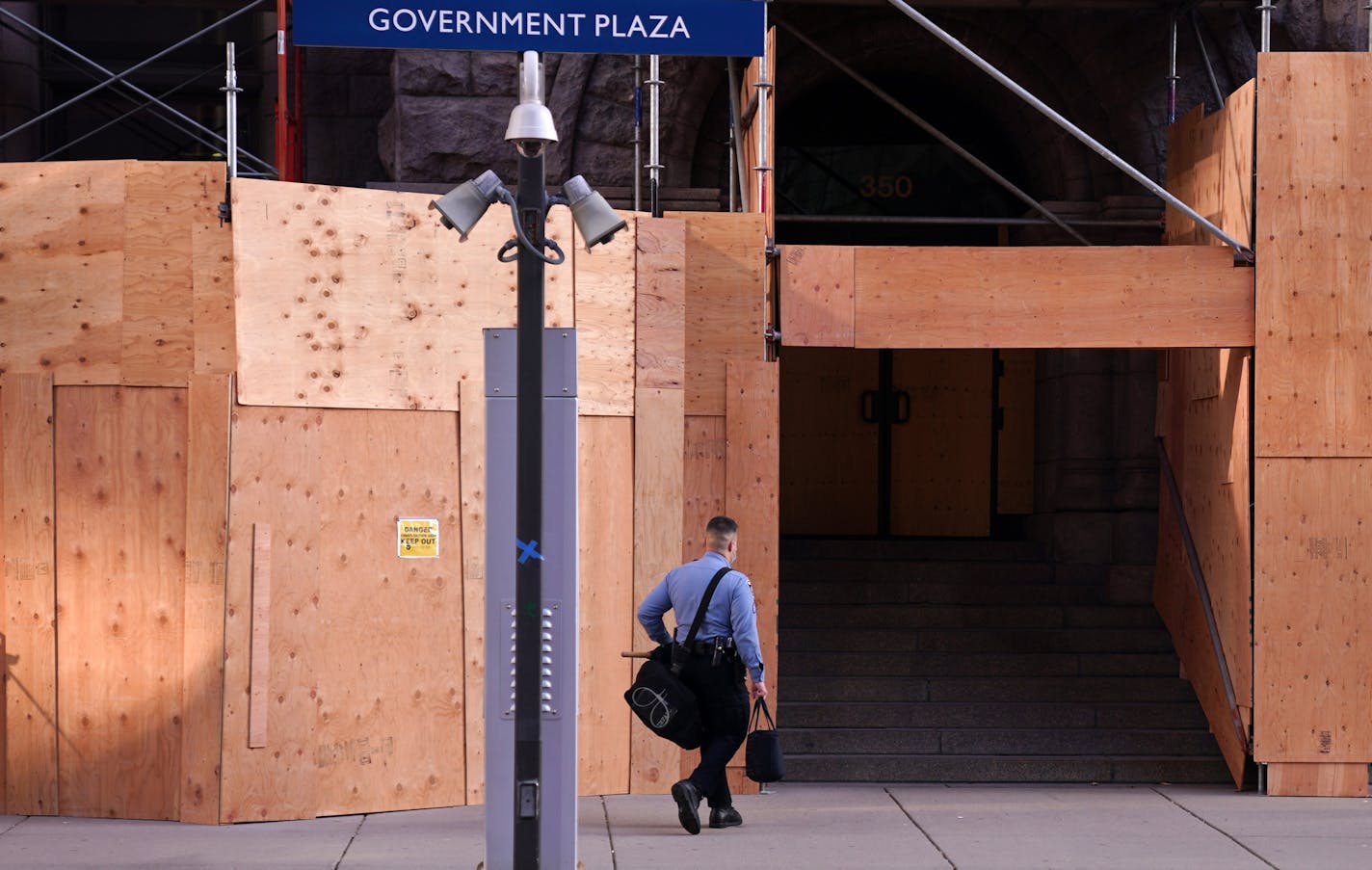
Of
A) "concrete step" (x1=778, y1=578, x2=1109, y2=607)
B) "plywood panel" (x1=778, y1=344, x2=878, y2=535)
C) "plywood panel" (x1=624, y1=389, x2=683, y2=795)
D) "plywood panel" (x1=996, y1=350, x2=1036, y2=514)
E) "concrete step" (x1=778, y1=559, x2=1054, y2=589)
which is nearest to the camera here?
"plywood panel" (x1=624, y1=389, x2=683, y2=795)

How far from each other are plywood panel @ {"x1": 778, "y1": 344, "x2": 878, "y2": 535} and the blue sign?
29.7ft

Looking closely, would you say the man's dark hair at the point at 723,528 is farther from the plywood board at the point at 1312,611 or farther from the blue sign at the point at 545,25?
the plywood board at the point at 1312,611

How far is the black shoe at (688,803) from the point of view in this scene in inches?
367

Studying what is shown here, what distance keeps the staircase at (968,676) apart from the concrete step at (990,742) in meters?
0.01

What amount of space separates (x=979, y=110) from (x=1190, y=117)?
2.88m

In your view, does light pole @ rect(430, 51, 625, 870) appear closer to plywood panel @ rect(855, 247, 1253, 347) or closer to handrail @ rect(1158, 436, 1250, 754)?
plywood panel @ rect(855, 247, 1253, 347)

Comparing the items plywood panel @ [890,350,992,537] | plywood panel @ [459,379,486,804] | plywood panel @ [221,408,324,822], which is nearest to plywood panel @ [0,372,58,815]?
plywood panel @ [221,408,324,822]

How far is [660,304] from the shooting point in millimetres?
11148

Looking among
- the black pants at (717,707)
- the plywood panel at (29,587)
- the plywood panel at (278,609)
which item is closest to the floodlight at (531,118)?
the black pants at (717,707)

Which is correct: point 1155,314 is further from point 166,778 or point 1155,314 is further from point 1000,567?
point 166,778

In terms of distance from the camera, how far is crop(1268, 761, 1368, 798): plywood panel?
11.0m

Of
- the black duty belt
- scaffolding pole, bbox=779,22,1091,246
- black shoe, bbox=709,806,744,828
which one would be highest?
scaffolding pole, bbox=779,22,1091,246

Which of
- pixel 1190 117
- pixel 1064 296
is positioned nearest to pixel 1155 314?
pixel 1064 296

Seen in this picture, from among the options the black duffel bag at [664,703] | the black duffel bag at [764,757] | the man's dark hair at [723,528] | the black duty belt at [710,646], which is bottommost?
the black duffel bag at [764,757]
